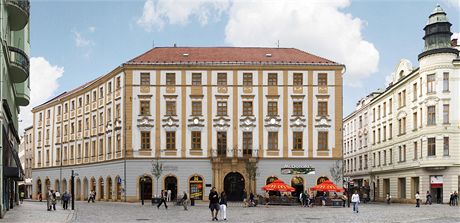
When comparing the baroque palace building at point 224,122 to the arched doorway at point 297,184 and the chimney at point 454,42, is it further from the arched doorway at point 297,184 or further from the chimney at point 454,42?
the chimney at point 454,42

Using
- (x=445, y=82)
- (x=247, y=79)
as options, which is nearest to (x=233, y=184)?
(x=247, y=79)

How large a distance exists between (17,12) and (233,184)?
35.5 m

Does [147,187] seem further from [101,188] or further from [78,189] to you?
[78,189]

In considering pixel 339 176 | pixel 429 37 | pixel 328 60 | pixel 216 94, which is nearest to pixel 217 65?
pixel 216 94

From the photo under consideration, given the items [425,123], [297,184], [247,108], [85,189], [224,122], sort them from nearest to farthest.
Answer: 1. [425,123]
2. [297,184]
3. [224,122]
4. [247,108]
5. [85,189]

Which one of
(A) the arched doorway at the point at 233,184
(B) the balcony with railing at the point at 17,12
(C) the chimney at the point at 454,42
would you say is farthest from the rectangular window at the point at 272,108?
(B) the balcony with railing at the point at 17,12

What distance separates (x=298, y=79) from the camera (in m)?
68.3

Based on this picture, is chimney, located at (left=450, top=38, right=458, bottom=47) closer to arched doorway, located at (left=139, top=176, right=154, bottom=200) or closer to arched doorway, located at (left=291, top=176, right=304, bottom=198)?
arched doorway, located at (left=291, top=176, right=304, bottom=198)

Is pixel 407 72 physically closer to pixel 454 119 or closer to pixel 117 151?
pixel 454 119

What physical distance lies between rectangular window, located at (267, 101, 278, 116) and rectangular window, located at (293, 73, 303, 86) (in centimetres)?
278

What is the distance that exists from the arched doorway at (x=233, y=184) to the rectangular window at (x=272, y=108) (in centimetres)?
677

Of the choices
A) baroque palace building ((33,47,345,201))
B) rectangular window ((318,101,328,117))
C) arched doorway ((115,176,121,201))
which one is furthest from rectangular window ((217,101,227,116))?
arched doorway ((115,176,121,201))

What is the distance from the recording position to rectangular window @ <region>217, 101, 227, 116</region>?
223 feet

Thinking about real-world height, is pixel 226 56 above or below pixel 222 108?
above
